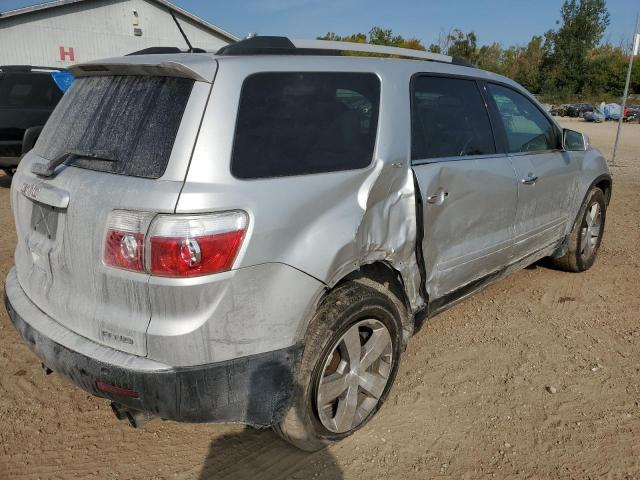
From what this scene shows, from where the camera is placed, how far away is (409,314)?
9.59 feet

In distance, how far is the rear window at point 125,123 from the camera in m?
2.06

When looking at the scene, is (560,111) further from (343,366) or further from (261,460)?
(261,460)

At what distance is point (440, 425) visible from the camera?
285 centimetres

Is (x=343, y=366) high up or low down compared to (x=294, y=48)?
down

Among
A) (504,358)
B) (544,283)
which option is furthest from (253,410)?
(544,283)

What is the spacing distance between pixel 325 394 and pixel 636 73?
64.5 meters

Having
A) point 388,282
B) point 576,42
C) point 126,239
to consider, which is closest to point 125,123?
point 126,239

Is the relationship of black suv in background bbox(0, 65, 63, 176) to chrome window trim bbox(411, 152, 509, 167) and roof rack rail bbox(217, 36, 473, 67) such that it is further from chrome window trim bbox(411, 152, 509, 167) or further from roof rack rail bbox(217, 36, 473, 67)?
chrome window trim bbox(411, 152, 509, 167)

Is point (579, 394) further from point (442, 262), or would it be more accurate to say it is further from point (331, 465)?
point (331, 465)

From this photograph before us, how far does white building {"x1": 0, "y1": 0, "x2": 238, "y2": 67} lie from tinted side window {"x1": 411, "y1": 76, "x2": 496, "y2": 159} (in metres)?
18.7

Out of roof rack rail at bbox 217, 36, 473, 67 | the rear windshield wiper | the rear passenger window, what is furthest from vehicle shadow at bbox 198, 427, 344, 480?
roof rack rail at bbox 217, 36, 473, 67

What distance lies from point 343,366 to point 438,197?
1.05 meters

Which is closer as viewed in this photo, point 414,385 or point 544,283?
point 414,385

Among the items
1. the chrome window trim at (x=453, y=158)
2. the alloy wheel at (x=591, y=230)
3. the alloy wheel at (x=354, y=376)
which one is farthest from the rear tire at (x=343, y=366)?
the alloy wheel at (x=591, y=230)
